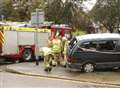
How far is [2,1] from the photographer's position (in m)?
66.9

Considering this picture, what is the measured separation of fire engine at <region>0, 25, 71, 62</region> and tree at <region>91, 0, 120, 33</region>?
1142 inches

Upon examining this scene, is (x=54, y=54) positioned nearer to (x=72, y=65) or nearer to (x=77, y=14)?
(x=72, y=65)

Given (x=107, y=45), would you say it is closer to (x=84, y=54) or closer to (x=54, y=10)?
(x=84, y=54)

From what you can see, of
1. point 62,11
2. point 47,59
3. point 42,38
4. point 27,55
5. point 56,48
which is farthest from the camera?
point 62,11

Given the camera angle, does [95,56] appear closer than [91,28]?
Yes

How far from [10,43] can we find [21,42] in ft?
3.23

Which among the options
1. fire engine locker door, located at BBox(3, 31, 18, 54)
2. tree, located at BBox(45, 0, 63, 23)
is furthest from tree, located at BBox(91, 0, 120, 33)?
fire engine locker door, located at BBox(3, 31, 18, 54)

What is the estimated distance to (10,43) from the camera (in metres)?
27.8

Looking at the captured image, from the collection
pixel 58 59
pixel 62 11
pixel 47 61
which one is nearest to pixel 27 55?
pixel 58 59

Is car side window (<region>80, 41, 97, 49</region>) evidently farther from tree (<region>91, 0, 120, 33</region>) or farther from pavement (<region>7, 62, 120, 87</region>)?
tree (<region>91, 0, 120, 33</region>)

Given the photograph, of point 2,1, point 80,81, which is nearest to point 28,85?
point 80,81

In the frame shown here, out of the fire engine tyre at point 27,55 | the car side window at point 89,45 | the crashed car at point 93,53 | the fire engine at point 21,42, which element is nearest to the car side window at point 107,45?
the crashed car at point 93,53

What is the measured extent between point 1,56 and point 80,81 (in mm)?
9349

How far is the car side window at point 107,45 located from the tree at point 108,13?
36627 millimetres
